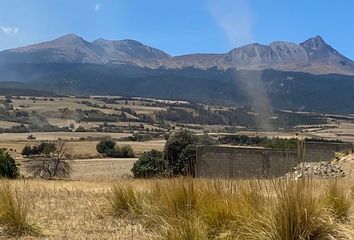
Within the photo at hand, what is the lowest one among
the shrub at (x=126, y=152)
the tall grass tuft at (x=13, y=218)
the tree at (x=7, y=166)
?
the shrub at (x=126, y=152)

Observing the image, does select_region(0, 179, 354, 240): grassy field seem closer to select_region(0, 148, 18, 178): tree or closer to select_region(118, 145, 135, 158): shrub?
select_region(0, 148, 18, 178): tree

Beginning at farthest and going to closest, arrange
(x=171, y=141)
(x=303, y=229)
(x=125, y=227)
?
(x=171, y=141) → (x=125, y=227) → (x=303, y=229)

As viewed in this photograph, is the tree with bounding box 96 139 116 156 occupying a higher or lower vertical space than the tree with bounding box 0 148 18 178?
lower

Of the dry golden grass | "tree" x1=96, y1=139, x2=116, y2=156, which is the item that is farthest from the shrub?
the dry golden grass

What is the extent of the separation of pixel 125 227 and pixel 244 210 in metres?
1.94

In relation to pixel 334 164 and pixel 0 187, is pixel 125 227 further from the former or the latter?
pixel 334 164

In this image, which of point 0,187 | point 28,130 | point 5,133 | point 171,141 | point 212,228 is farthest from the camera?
point 28,130

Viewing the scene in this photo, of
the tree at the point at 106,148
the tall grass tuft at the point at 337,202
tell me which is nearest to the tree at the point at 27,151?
the tree at the point at 106,148

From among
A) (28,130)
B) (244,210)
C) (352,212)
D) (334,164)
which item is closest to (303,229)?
(244,210)

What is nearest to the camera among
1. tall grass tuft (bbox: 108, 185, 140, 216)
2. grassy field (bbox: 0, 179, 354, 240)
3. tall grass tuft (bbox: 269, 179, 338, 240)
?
tall grass tuft (bbox: 269, 179, 338, 240)

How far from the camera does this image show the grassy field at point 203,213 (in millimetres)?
5754

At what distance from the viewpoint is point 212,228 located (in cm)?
648

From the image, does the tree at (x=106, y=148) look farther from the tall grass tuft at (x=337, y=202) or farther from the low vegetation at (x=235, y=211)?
the tall grass tuft at (x=337, y=202)

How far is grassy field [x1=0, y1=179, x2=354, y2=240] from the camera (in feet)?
18.9
